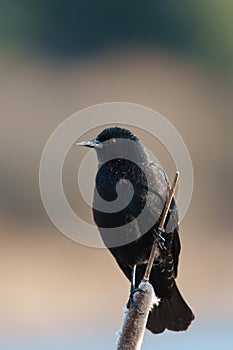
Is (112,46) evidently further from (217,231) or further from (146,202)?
(146,202)

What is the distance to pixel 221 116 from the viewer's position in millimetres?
9000

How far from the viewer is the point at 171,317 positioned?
7.51 feet

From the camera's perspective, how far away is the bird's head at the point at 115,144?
2.12m

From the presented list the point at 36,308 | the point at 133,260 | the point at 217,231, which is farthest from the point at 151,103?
the point at 133,260

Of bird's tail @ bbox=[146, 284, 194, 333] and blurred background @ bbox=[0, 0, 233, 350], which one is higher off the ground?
blurred background @ bbox=[0, 0, 233, 350]

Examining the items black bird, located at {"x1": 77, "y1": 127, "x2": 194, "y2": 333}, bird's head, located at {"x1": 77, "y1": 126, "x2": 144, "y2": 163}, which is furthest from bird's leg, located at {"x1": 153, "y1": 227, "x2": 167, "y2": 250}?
bird's head, located at {"x1": 77, "y1": 126, "x2": 144, "y2": 163}

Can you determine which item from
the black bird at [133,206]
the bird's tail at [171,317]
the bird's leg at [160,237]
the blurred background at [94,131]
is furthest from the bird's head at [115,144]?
the blurred background at [94,131]

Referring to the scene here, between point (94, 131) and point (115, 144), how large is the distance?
4423 mm

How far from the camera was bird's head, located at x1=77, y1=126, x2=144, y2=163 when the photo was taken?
2.12 m

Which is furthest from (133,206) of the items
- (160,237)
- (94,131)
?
(94,131)

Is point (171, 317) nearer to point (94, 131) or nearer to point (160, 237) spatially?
point (160, 237)

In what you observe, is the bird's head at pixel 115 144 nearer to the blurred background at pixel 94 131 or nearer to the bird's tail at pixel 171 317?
the bird's tail at pixel 171 317

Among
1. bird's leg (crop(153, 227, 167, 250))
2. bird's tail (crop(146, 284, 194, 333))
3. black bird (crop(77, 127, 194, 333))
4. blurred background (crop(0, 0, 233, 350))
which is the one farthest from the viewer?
blurred background (crop(0, 0, 233, 350))

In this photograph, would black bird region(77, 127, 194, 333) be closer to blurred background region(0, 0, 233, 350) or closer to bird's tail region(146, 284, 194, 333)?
bird's tail region(146, 284, 194, 333)
